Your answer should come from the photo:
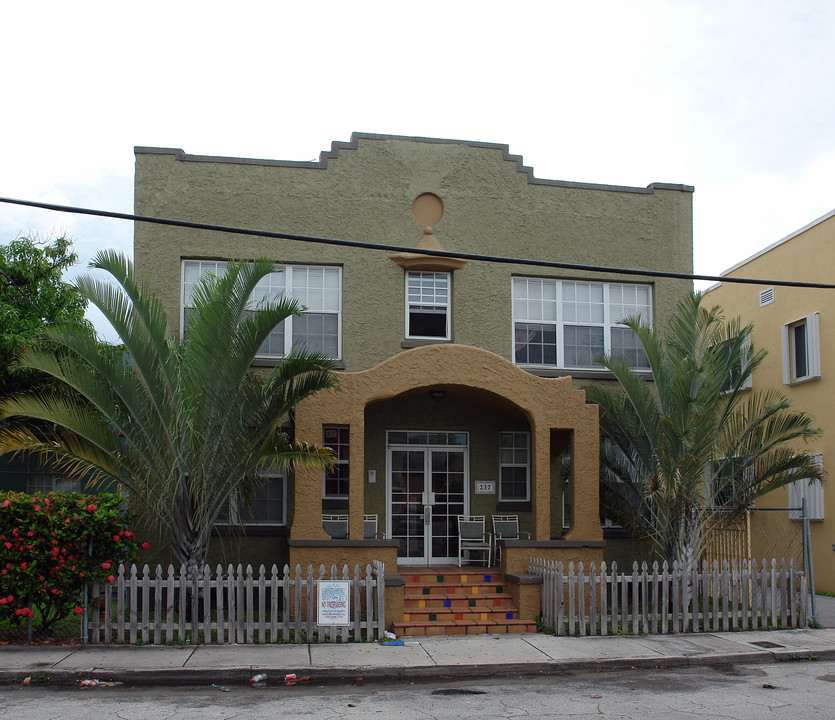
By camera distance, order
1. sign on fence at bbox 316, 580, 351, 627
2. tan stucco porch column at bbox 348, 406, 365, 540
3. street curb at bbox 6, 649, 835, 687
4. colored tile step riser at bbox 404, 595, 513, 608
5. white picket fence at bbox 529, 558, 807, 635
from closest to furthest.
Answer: street curb at bbox 6, 649, 835, 687 < sign on fence at bbox 316, 580, 351, 627 < white picket fence at bbox 529, 558, 807, 635 < tan stucco porch column at bbox 348, 406, 365, 540 < colored tile step riser at bbox 404, 595, 513, 608

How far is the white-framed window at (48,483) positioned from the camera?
50.4 ft

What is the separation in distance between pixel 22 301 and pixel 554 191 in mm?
9412

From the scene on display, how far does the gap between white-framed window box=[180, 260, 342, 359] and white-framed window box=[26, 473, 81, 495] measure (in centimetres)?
399

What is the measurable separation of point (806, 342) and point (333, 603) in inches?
491

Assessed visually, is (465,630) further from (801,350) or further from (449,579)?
(801,350)

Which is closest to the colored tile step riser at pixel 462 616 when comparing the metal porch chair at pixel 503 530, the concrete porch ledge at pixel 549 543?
the concrete porch ledge at pixel 549 543

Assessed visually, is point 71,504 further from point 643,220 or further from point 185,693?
point 643,220

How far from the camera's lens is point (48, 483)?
15672 millimetres

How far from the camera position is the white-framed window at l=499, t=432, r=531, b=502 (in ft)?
49.1

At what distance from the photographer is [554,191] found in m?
15.4

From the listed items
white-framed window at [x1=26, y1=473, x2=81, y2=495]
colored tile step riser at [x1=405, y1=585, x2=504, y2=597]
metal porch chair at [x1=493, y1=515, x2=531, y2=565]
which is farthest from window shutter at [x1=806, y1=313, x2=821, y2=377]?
white-framed window at [x1=26, y1=473, x2=81, y2=495]

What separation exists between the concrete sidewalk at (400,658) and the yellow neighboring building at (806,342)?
18.8 ft

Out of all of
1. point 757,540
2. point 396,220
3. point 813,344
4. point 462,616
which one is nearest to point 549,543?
point 462,616

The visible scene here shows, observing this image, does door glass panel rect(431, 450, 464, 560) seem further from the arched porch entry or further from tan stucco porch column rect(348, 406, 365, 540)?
tan stucco porch column rect(348, 406, 365, 540)
